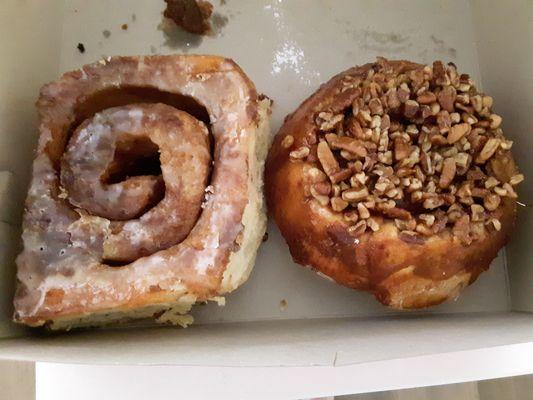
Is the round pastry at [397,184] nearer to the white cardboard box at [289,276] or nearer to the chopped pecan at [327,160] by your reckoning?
the chopped pecan at [327,160]

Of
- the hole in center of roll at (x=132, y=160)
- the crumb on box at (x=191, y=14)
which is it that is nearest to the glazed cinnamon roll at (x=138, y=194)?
the hole in center of roll at (x=132, y=160)

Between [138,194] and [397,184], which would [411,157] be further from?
[138,194]

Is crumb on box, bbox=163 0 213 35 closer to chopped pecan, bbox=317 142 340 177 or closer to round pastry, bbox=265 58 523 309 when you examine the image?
round pastry, bbox=265 58 523 309

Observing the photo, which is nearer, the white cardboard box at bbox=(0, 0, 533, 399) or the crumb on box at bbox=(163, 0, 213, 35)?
the white cardboard box at bbox=(0, 0, 533, 399)

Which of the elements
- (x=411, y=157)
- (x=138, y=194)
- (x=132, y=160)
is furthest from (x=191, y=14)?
(x=411, y=157)

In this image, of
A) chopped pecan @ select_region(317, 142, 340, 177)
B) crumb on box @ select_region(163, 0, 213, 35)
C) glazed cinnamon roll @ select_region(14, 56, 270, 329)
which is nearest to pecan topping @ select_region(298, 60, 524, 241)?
chopped pecan @ select_region(317, 142, 340, 177)

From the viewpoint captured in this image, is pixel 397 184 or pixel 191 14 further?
pixel 191 14

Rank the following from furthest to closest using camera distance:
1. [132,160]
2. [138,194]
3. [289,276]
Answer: [289,276] < [132,160] < [138,194]
